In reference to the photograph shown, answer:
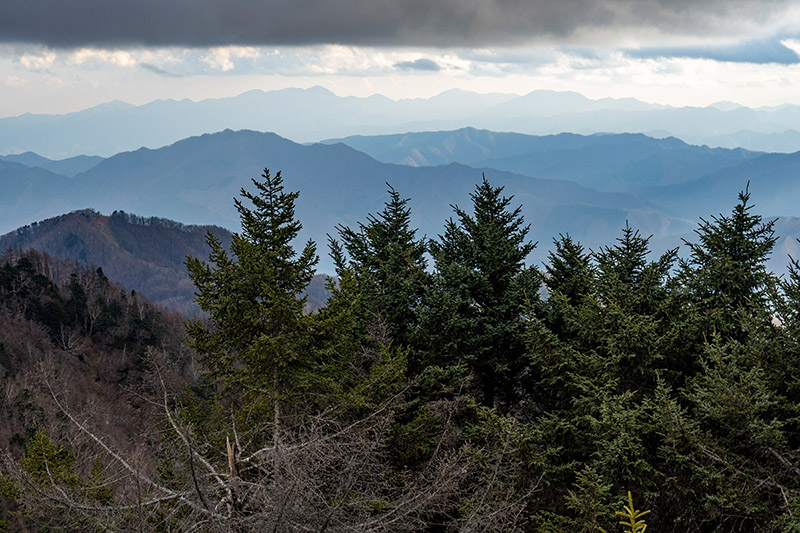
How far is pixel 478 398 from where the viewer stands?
16797mm

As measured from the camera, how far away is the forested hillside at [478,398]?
9672mm

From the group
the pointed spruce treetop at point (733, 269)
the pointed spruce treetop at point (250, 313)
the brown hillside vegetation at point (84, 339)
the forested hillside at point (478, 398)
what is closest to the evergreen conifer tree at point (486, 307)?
the forested hillside at point (478, 398)

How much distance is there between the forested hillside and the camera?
381 inches

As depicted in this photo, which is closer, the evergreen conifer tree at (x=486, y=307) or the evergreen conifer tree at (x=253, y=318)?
the evergreen conifer tree at (x=253, y=318)

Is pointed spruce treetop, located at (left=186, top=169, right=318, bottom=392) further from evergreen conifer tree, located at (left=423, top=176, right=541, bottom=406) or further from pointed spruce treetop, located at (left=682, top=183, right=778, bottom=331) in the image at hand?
pointed spruce treetop, located at (left=682, top=183, right=778, bottom=331)

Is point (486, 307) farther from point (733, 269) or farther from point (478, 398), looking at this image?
point (733, 269)

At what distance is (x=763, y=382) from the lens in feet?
38.5

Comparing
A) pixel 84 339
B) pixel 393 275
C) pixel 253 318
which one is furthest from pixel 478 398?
pixel 84 339

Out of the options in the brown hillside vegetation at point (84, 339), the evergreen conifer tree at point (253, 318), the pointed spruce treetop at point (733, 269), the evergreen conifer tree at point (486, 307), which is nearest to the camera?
the evergreen conifer tree at point (253, 318)

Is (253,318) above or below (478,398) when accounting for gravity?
above

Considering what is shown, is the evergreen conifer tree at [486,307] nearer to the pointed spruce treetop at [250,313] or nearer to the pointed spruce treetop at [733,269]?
the pointed spruce treetop at [733,269]

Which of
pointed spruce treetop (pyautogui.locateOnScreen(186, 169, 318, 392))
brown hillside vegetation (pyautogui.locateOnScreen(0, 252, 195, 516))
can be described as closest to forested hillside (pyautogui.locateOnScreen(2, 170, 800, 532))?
pointed spruce treetop (pyautogui.locateOnScreen(186, 169, 318, 392))

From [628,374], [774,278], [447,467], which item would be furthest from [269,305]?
[774,278]

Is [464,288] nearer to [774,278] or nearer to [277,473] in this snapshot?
[774,278]
